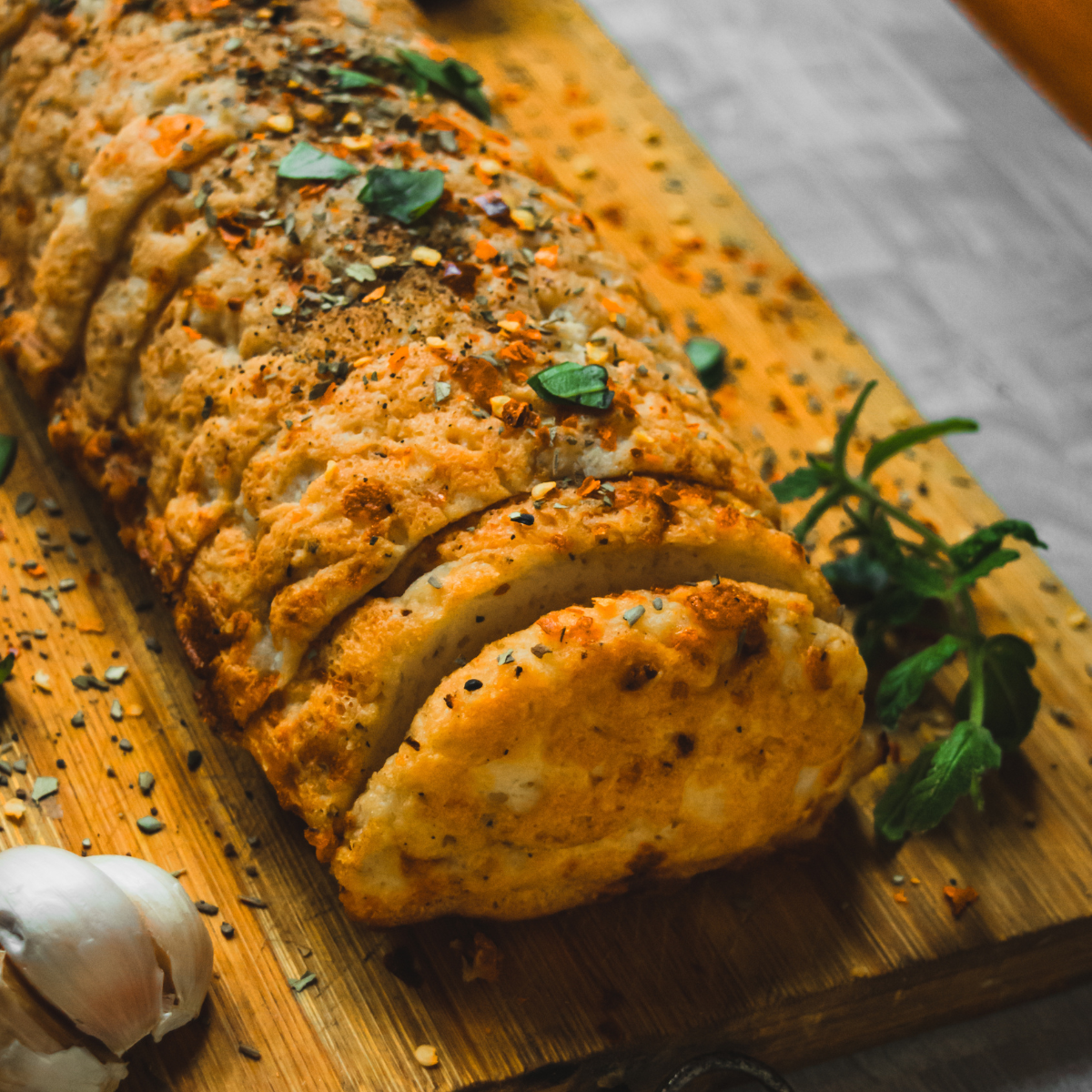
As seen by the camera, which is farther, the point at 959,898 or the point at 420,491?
the point at 959,898

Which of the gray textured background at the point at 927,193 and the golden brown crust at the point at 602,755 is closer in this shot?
the golden brown crust at the point at 602,755

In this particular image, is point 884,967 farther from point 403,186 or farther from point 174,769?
point 403,186

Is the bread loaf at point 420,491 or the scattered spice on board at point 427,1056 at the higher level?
the bread loaf at point 420,491

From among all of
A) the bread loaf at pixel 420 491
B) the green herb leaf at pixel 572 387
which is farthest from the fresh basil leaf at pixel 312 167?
the green herb leaf at pixel 572 387

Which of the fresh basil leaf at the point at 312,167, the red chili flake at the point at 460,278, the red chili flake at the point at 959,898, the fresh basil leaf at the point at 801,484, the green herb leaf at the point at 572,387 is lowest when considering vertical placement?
the red chili flake at the point at 959,898

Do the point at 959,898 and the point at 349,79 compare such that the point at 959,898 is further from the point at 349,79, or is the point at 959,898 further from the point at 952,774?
the point at 349,79

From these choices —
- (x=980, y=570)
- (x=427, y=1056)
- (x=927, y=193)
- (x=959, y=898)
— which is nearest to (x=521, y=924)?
(x=427, y=1056)

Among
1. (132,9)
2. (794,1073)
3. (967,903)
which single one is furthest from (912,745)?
(132,9)

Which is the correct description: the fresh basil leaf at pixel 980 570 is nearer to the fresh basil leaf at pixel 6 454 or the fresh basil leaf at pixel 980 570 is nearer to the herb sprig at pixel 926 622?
the herb sprig at pixel 926 622
